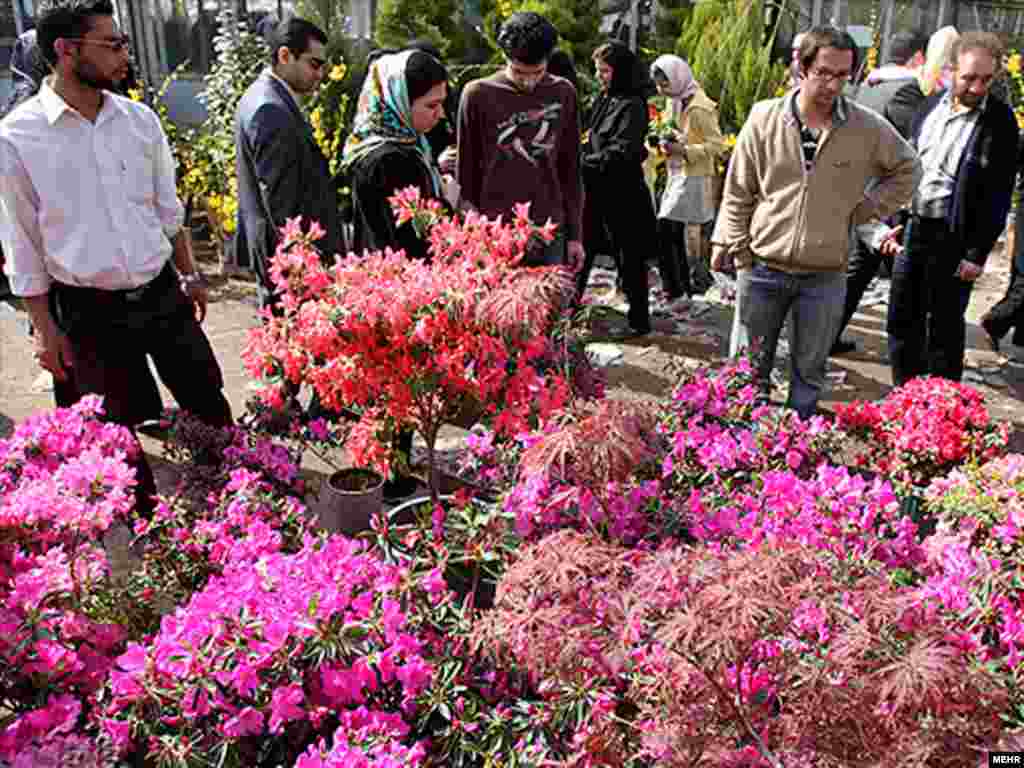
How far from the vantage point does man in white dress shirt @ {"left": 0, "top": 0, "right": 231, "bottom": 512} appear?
2648mm

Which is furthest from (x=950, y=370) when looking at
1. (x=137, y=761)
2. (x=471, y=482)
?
(x=137, y=761)

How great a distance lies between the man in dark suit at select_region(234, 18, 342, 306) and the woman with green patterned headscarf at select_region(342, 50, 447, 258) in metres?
0.18

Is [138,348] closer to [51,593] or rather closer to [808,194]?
[51,593]

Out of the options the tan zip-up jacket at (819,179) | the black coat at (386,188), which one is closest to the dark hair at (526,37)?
the black coat at (386,188)

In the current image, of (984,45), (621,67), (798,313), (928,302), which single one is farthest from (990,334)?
(621,67)

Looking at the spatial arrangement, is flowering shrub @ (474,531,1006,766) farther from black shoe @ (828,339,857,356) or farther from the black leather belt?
black shoe @ (828,339,857,356)

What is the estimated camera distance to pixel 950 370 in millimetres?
4367

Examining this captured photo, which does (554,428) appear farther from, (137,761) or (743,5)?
(743,5)

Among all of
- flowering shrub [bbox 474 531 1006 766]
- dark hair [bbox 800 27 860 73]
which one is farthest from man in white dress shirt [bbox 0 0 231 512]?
dark hair [bbox 800 27 860 73]

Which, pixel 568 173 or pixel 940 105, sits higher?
pixel 940 105

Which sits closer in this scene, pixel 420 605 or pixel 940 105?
pixel 420 605

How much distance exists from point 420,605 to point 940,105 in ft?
12.4

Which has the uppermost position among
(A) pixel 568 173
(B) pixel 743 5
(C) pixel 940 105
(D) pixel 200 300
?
(B) pixel 743 5

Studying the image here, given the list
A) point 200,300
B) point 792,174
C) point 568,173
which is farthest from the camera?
point 568,173
